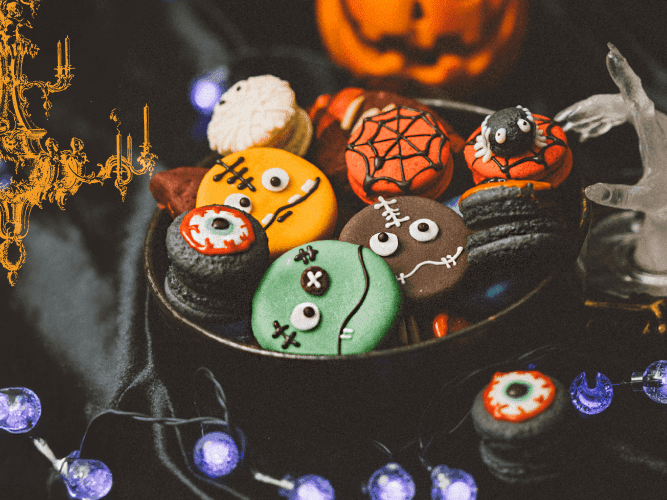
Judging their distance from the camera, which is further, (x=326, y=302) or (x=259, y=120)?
(x=259, y=120)

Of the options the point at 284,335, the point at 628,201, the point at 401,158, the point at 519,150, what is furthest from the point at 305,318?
the point at 628,201

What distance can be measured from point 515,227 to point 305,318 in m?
0.39

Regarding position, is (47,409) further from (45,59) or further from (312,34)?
(312,34)

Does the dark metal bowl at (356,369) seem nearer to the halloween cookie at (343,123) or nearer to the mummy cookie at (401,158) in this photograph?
the mummy cookie at (401,158)

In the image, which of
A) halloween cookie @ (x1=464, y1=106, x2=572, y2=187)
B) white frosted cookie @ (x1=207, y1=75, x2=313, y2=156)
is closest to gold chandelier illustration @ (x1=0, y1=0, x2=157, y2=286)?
→ white frosted cookie @ (x1=207, y1=75, x2=313, y2=156)

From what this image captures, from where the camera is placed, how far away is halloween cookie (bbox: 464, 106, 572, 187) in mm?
1094

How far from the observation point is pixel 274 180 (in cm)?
115

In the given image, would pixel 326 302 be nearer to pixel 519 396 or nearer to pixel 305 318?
pixel 305 318

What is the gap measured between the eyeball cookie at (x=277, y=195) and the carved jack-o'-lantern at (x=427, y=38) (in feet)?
1.71

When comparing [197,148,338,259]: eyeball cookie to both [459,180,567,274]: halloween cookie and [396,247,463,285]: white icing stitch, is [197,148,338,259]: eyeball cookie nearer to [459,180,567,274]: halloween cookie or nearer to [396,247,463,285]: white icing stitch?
[396,247,463,285]: white icing stitch

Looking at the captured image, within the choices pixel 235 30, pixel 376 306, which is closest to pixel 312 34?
pixel 235 30

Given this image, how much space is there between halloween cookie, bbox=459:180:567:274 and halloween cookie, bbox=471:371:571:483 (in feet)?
0.63

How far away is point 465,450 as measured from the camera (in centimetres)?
105

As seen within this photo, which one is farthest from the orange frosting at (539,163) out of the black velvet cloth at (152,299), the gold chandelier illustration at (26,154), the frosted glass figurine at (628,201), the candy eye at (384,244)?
the gold chandelier illustration at (26,154)
